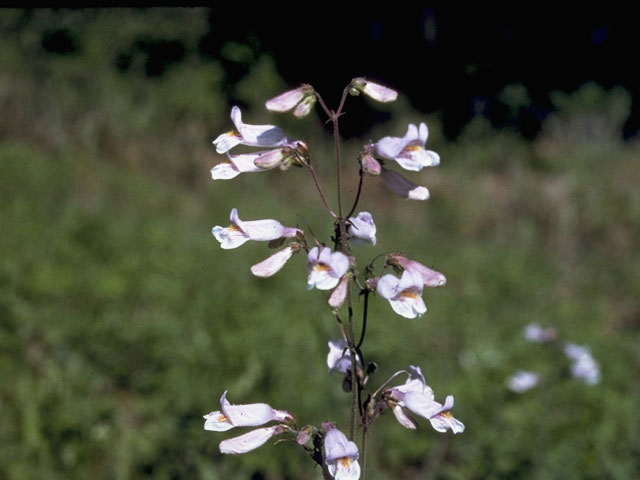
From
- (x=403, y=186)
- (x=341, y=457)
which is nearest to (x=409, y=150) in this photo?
(x=403, y=186)

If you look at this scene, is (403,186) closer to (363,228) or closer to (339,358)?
(363,228)

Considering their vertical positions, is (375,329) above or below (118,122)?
above

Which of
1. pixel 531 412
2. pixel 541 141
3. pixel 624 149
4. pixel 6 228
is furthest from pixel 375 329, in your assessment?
pixel 541 141

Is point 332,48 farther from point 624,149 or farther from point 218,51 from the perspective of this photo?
point 624,149

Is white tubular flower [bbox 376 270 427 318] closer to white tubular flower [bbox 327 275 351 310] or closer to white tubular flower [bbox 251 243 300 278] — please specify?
white tubular flower [bbox 327 275 351 310]

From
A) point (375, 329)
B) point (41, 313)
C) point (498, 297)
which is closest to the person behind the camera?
point (41, 313)

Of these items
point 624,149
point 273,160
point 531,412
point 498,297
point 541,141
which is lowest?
point 541,141

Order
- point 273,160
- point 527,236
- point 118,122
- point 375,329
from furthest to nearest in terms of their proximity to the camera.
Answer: point 118,122
point 527,236
point 375,329
point 273,160

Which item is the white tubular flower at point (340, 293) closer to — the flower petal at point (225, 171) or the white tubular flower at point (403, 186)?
the white tubular flower at point (403, 186)

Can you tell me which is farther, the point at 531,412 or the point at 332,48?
the point at 332,48
